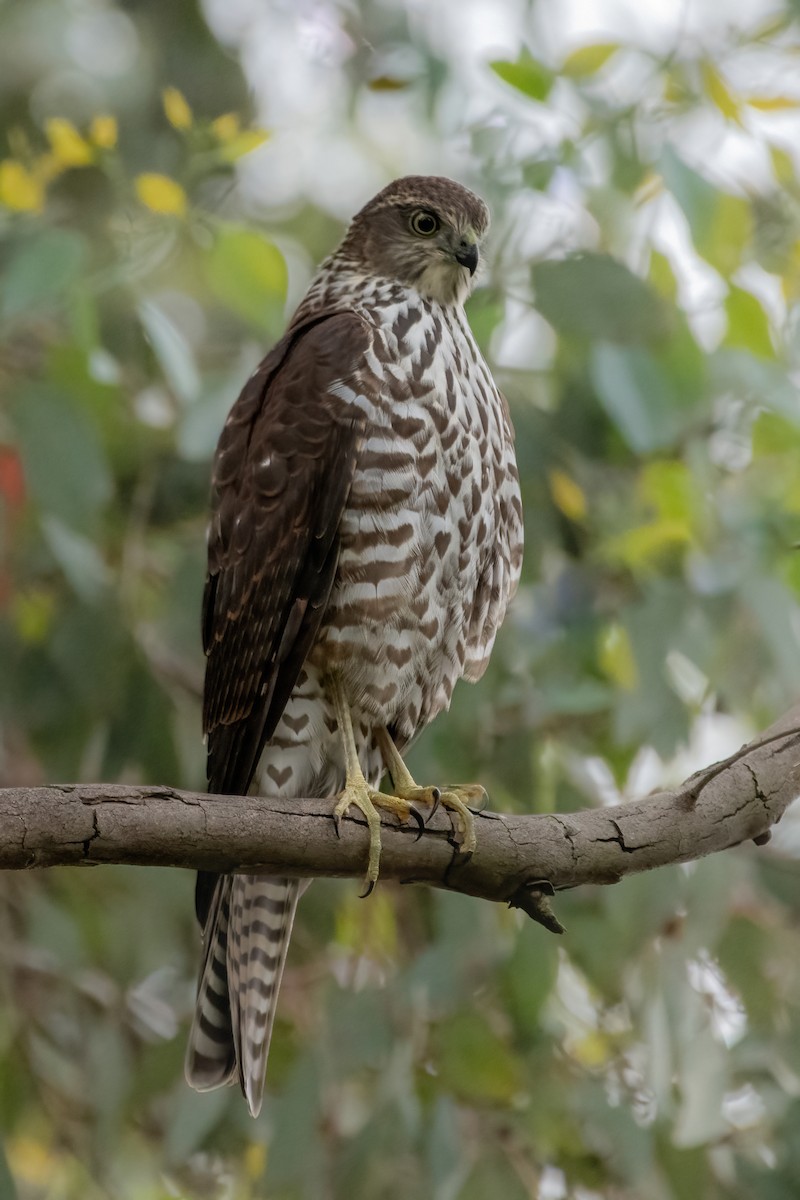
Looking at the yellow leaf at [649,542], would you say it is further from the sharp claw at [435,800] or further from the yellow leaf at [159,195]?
the yellow leaf at [159,195]

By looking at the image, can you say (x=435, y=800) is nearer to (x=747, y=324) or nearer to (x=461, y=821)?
(x=461, y=821)

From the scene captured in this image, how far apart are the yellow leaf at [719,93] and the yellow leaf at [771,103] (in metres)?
0.07

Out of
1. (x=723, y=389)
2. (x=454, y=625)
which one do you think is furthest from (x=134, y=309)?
(x=723, y=389)

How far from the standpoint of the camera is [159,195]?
298 cm

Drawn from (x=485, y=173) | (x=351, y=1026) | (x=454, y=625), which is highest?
(x=485, y=173)

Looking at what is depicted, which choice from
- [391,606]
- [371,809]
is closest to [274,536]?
[391,606]

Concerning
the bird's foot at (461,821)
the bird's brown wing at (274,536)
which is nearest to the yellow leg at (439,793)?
the bird's foot at (461,821)

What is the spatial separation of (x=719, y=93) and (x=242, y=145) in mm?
978

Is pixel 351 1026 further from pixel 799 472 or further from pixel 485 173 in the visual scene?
pixel 485 173

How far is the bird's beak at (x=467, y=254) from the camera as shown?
2955 millimetres

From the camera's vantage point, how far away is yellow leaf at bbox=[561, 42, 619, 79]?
123 inches

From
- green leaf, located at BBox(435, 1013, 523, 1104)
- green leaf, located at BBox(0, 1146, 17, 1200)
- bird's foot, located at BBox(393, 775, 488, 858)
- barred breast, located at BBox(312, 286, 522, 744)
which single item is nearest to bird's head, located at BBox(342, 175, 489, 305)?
barred breast, located at BBox(312, 286, 522, 744)

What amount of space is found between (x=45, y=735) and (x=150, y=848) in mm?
1173

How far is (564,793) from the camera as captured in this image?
3252 millimetres
